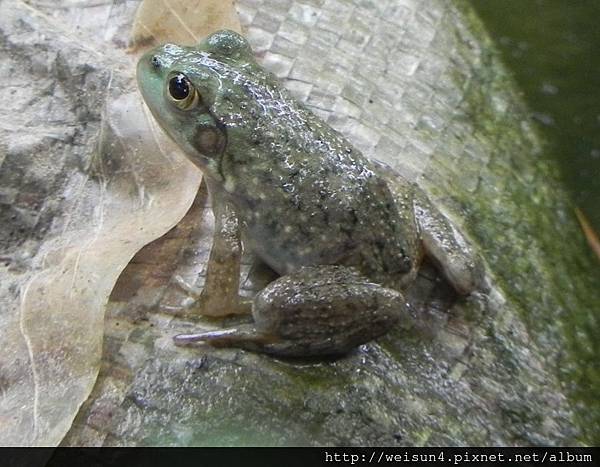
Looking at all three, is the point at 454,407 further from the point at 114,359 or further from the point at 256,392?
the point at 114,359

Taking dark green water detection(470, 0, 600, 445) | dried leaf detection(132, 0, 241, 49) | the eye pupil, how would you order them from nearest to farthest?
the eye pupil → dried leaf detection(132, 0, 241, 49) → dark green water detection(470, 0, 600, 445)

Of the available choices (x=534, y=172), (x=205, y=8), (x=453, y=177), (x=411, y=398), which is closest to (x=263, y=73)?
(x=205, y=8)

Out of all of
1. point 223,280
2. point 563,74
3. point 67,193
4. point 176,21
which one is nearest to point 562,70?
point 563,74

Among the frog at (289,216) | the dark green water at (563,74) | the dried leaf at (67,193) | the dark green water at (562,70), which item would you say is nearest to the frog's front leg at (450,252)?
the frog at (289,216)

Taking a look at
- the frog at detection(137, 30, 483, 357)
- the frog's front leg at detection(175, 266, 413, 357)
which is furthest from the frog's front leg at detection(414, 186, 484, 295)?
the frog's front leg at detection(175, 266, 413, 357)

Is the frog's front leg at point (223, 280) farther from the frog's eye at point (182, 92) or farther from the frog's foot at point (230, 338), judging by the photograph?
the frog's eye at point (182, 92)

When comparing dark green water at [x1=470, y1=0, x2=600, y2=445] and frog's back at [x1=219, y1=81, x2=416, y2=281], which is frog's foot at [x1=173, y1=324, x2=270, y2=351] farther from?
dark green water at [x1=470, y1=0, x2=600, y2=445]
